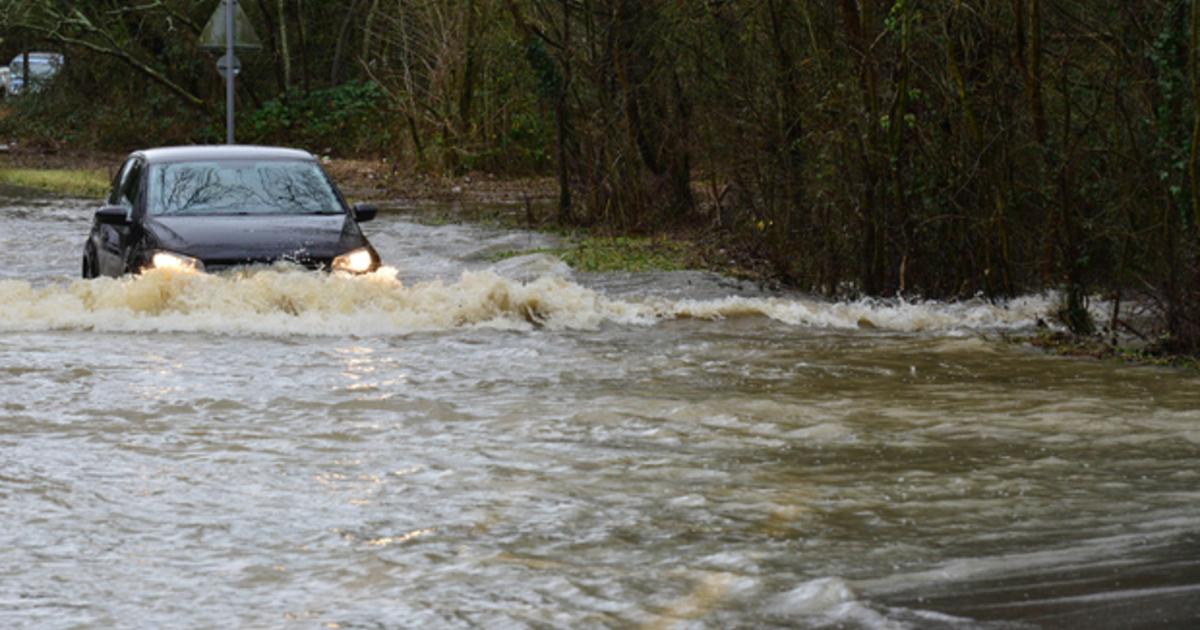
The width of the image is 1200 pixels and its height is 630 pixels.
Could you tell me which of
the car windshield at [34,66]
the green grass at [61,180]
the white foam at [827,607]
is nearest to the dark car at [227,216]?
the white foam at [827,607]

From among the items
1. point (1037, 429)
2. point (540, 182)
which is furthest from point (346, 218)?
point (540, 182)

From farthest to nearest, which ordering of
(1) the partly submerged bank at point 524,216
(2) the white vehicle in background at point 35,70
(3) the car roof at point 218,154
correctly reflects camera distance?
(2) the white vehicle in background at point 35,70
(3) the car roof at point 218,154
(1) the partly submerged bank at point 524,216

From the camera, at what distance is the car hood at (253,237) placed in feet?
46.2

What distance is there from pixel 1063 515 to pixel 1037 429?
237 cm

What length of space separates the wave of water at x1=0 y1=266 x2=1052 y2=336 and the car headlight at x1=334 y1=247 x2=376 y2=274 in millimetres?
81

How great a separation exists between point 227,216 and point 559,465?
6763mm

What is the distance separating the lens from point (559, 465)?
8773mm

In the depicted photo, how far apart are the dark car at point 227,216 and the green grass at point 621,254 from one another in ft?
15.4

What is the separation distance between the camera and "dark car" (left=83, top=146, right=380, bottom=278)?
1416 cm

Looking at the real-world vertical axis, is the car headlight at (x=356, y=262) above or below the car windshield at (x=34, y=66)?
below

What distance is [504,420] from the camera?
1019 centimetres

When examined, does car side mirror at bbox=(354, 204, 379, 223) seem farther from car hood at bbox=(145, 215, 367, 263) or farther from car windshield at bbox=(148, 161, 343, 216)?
car windshield at bbox=(148, 161, 343, 216)

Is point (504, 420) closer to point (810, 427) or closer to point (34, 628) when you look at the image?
point (810, 427)

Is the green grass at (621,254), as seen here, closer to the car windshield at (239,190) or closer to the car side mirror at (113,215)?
the car windshield at (239,190)
